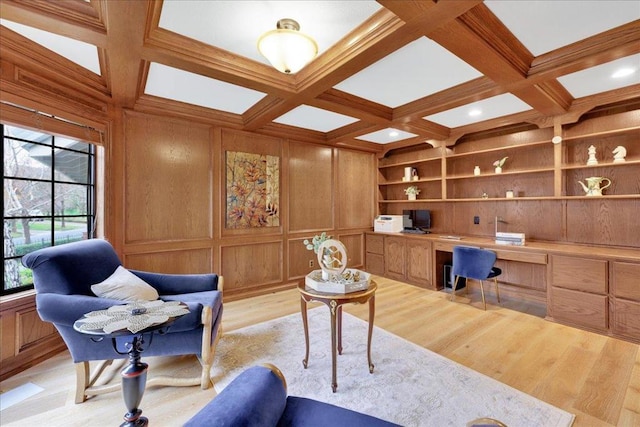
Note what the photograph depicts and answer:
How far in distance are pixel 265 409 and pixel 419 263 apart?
3765 millimetres

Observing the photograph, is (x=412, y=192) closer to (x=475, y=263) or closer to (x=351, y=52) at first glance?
(x=475, y=263)

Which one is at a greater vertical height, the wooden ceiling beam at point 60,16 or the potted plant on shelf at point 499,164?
the wooden ceiling beam at point 60,16

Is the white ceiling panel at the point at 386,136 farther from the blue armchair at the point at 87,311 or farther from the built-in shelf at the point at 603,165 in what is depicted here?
the blue armchair at the point at 87,311

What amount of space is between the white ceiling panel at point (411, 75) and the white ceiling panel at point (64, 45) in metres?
2.08

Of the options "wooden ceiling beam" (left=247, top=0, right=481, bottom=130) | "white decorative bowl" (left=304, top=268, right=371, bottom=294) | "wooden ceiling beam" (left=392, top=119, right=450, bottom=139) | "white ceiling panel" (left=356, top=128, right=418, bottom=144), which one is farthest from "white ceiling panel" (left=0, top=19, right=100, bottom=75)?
"white ceiling panel" (left=356, top=128, right=418, bottom=144)

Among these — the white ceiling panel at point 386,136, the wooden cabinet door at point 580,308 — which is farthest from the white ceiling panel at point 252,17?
the wooden cabinet door at point 580,308

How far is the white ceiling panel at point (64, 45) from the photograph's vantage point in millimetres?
1847

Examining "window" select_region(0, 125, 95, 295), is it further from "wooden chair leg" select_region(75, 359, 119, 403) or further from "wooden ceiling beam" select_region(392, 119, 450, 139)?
"wooden ceiling beam" select_region(392, 119, 450, 139)

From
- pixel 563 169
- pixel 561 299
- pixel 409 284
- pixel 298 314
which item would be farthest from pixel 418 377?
pixel 563 169

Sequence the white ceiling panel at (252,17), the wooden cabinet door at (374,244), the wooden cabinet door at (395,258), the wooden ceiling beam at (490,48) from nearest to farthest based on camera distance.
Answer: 1. the white ceiling panel at (252,17)
2. the wooden ceiling beam at (490,48)
3. the wooden cabinet door at (395,258)
4. the wooden cabinet door at (374,244)

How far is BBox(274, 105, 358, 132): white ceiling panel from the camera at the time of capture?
3.45 m

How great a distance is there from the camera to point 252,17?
174 centimetres

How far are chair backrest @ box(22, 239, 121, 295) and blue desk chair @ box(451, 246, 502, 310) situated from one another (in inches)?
145

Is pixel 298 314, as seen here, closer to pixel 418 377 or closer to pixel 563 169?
pixel 418 377
